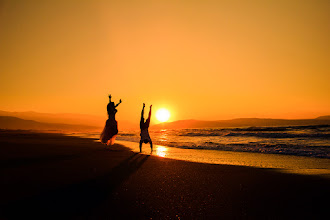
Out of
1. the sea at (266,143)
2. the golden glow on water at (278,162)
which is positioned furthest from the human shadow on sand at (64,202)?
the sea at (266,143)

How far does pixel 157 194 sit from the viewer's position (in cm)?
460

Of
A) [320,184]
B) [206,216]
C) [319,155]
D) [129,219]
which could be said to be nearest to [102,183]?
[129,219]

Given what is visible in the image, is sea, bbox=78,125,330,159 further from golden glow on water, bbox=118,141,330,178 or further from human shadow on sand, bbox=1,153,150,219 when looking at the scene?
human shadow on sand, bbox=1,153,150,219

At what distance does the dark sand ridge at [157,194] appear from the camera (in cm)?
355

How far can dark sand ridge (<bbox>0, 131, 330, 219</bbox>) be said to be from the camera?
355 cm

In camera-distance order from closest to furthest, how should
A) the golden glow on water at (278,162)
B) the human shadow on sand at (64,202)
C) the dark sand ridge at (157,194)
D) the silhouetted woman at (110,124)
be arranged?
the human shadow on sand at (64,202), the dark sand ridge at (157,194), the golden glow on water at (278,162), the silhouetted woman at (110,124)

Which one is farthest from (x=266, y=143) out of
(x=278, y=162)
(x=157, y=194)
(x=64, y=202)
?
(x=64, y=202)

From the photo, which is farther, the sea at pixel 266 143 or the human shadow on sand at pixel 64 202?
the sea at pixel 266 143

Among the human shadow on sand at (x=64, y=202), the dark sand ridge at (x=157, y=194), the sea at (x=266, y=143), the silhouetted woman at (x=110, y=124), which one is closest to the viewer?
the human shadow on sand at (x=64, y=202)

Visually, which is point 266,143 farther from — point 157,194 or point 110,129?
point 157,194

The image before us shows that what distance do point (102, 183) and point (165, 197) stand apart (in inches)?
72.5

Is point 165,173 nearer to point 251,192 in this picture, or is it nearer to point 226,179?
point 226,179

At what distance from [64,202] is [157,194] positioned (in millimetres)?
1780

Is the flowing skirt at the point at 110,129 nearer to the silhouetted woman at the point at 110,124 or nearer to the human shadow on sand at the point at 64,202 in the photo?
the silhouetted woman at the point at 110,124
